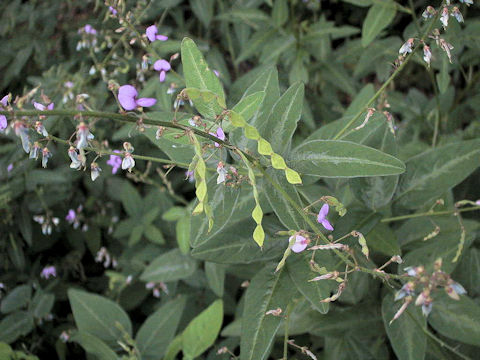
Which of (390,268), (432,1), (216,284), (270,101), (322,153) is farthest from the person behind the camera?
(432,1)

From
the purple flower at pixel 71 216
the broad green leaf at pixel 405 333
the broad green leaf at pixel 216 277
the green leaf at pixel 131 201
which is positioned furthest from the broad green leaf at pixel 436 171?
the purple flower at pixel 71 216

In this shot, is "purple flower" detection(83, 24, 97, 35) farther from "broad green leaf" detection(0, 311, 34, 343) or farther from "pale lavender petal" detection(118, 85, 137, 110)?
"pale lavender petal" detection(118, 85, 137, 110)

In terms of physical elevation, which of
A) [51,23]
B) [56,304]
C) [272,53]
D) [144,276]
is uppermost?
[272,53]

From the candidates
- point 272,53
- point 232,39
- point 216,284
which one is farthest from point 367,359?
point 232,39

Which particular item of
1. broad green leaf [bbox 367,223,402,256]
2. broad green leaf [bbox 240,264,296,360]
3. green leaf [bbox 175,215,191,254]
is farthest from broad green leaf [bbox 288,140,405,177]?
green leaf [bbox 175,215,191,254]

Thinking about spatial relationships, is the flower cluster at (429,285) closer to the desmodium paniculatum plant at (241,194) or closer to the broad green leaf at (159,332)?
the desmodium paniculatum plant at (241,194)

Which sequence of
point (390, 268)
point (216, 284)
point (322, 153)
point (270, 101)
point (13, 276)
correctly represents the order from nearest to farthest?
point (322, 153)
point (270, 101)
point (390, 268)
point (216, 284)
point (13, 276)

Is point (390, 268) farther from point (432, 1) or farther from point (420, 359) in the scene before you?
point (432, 1)
